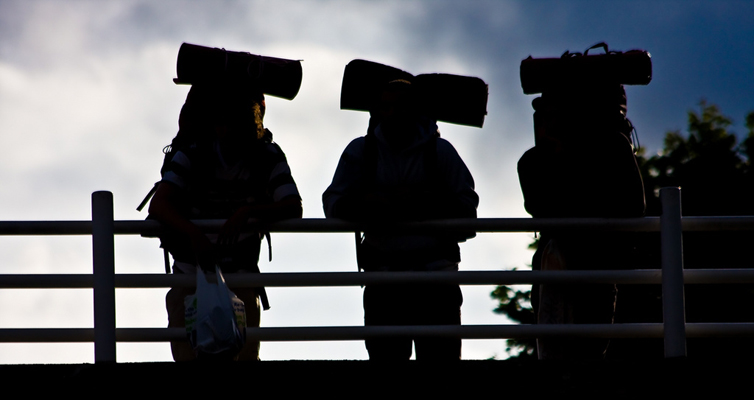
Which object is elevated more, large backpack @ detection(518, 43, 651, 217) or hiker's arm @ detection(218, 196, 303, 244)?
large backpack @ detection(518, 43, 651, 217)

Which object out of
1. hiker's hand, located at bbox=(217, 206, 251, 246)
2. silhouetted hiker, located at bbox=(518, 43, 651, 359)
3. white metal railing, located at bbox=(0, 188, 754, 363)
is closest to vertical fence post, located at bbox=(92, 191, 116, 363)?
white metal railing, located at bbox=(0, 188, 754, 363)

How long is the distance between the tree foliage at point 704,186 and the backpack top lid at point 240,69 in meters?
15.5

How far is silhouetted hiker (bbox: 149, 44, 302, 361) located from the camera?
15.7 feet

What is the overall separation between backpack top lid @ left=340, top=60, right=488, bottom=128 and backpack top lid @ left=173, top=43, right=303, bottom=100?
1.26 ft

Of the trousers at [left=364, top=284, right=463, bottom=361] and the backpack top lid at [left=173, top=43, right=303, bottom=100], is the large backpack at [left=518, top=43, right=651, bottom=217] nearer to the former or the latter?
the trousers at [left=364, top=284, right=463, bottom=361]

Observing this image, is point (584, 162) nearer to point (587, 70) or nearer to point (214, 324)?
point (587, 70)

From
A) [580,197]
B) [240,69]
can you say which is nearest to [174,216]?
[240,69]

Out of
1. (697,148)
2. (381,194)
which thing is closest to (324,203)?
(381,194)

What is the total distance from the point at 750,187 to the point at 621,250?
19.4 meters

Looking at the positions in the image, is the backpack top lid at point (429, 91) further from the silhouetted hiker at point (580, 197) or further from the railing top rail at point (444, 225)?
the railing top rail at point (444, 225)

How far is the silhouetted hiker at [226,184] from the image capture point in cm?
480

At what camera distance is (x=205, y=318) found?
3.93 metres

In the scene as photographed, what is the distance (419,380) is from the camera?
12.0 ft

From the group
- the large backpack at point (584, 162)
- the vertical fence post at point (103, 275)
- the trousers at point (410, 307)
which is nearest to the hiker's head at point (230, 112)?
the vertical fence post at point (103, 275)
